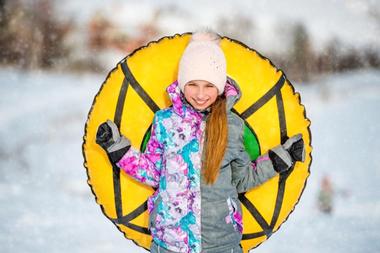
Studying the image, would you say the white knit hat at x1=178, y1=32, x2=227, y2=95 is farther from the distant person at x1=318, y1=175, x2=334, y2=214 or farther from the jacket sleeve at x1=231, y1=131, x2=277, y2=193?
the distant person at x1=318, y1=175, x2=334, y2=214

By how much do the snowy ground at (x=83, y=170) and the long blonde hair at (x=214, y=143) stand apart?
175 centimetres

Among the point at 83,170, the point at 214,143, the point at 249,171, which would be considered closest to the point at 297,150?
the point at 249,171

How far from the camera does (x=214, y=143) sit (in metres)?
1.66

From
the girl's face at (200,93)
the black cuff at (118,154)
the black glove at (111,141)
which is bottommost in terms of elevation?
the black cuff at (118,154)

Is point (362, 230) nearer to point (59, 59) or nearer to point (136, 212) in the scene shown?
point (136, 212)

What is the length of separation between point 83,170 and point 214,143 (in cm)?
481

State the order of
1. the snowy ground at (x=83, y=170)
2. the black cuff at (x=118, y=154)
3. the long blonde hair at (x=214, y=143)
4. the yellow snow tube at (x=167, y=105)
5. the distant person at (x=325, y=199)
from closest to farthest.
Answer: the long blonde hair at (x=214, y=143)
the black cuff at (x=118, y=154)
the yellow snow tube at (x=167, y=105)
the snowy ground at (x=83, y=170)
the distant person at (x=325, y=199)

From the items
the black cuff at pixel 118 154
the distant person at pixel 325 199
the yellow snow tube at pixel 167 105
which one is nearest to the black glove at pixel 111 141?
the black cuff at pixel 118 154

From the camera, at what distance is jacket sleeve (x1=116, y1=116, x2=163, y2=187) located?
1.76 metres

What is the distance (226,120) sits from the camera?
5.59 ft

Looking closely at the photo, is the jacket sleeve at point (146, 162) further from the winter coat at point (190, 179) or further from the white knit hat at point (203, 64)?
the white knit hat at point (203, 64)

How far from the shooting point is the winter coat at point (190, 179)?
5.42ft

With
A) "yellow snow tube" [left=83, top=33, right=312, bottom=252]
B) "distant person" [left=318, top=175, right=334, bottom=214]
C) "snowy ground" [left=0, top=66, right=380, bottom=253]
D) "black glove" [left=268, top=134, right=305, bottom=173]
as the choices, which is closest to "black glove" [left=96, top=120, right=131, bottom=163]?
"yellow snow tube" [left=83, top=33, right=312, bottom=252]

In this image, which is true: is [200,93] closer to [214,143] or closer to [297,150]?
[214,143]
